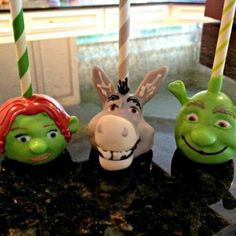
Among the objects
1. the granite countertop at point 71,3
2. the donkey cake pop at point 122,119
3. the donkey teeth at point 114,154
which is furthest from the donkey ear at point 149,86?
the granite countertop at point 71,3

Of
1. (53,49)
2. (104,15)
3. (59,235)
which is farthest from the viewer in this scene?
(104,15)

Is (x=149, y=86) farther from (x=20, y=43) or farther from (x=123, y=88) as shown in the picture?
(x=20, y=43)

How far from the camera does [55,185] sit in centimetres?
54

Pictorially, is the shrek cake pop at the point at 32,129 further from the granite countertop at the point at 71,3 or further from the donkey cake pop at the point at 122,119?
the granite countertop at the point at 71,3

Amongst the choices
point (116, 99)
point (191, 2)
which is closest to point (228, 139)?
point (116, 99)

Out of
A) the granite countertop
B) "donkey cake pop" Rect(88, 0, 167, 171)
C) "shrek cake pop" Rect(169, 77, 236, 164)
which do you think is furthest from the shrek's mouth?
the granite countertop

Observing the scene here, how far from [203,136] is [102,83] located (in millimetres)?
196

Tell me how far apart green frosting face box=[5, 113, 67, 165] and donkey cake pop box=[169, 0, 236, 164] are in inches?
8.6

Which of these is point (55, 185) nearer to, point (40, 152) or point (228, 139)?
point (40, 152)

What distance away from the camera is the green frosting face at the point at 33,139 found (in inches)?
21.5

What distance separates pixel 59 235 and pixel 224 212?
9.3 inches

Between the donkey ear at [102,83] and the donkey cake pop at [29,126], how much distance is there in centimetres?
8

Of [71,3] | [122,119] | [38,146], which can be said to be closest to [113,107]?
[122,119]

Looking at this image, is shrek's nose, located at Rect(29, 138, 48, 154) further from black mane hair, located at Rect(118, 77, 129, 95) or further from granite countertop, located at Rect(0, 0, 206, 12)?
granite countertop, located at Rect(0, 0, 206, 12)
